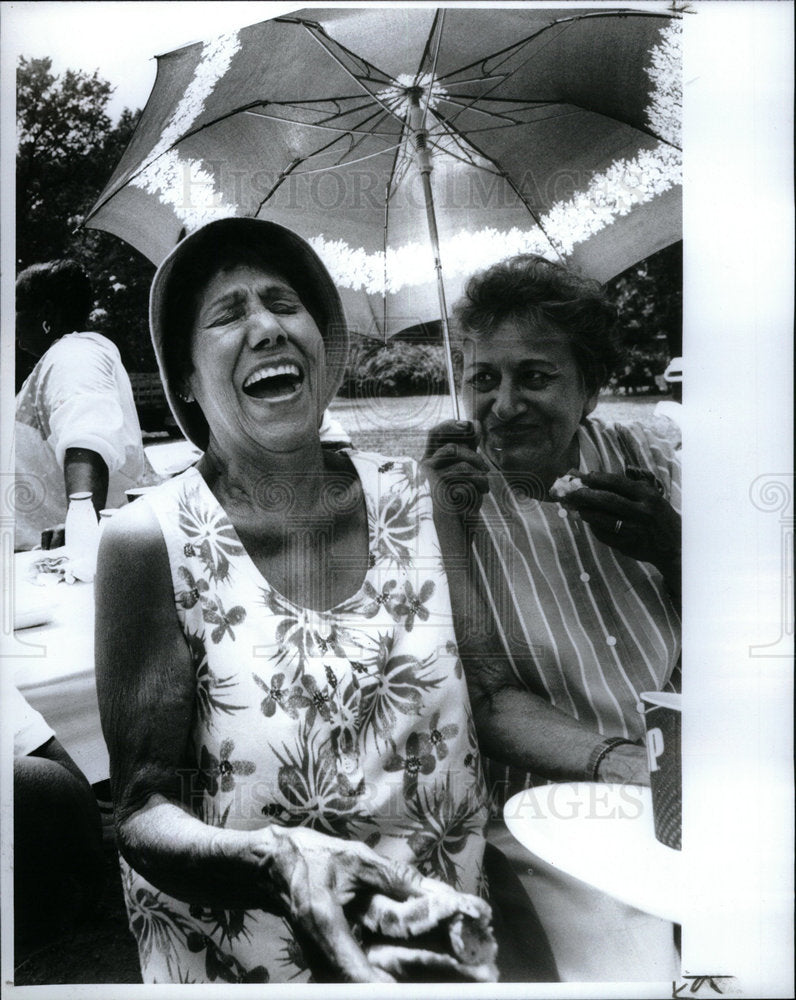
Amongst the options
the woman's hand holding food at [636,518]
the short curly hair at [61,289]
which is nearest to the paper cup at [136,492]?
the short curly hair at [61,289]

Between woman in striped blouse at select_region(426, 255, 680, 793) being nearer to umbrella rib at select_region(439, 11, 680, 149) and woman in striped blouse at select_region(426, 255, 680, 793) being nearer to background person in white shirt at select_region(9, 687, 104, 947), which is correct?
umbrella rib at select_region(439, 11, 680, 149)

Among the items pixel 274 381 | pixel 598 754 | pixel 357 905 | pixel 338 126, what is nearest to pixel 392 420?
pixel 274 381

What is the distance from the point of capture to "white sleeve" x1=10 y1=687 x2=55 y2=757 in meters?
2.83

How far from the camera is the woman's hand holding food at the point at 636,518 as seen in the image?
293cm

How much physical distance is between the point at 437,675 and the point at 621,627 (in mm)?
571

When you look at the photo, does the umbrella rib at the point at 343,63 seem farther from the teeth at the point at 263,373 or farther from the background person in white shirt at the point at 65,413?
the background person in white shirt at the point at 65,413

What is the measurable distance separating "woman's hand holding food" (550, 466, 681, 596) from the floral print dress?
0.52m

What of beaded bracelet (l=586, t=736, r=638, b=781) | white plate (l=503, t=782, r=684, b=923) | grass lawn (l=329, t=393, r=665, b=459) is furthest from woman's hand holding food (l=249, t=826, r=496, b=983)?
grass lawn (l=329, t=393, r=665, b=459)

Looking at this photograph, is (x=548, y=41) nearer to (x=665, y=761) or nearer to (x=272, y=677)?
(x=272, y=677)

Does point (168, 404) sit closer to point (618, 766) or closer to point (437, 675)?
point (437, 675)

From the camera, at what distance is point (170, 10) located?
113 inches

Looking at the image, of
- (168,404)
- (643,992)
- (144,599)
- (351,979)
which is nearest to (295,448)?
(168,404)

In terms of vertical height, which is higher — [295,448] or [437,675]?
Result: [295,448]

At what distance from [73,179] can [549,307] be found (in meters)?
1.44
